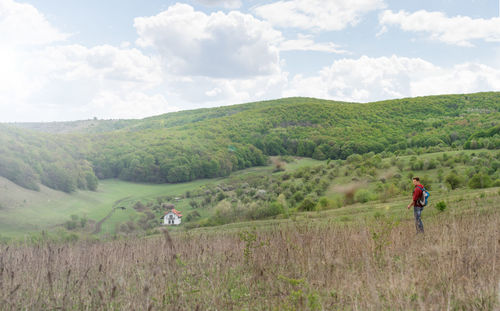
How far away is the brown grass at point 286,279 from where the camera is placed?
12.9 ft

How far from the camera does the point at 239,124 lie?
8656 cm

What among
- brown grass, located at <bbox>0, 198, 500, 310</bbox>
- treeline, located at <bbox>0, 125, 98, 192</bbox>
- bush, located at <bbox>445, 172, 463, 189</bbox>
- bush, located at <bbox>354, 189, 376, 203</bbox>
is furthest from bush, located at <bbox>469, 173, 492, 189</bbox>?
treeline, located at <bbox>0, 125, 98, 192</bbox>

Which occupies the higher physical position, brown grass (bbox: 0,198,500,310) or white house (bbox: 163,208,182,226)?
brown grass (bbox: 0,198,500,310)

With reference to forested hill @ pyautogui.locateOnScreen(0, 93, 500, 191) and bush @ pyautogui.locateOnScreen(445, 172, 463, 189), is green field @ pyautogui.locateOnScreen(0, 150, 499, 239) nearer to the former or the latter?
bush @ pyautogui.locateOnScreen(445, 172, 463, 189)

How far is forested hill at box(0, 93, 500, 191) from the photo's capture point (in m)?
41.8

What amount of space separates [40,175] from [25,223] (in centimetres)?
1329

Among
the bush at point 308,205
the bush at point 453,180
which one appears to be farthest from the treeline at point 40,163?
the bush at point 453,180

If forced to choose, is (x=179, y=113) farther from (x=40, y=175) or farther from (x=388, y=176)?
(x=388, y=176)

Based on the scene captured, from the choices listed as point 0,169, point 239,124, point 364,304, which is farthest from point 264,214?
point 239,124

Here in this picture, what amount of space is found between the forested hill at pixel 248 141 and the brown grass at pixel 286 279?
33.7 meters

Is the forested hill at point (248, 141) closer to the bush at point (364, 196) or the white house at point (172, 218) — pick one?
the white house at point (172, 218)

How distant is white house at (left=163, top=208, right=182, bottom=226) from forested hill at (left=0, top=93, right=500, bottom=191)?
1500cm

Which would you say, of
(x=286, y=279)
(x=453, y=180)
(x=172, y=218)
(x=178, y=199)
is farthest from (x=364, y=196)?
(x=178, y=199)

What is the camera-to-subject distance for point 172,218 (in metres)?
31.0
